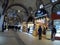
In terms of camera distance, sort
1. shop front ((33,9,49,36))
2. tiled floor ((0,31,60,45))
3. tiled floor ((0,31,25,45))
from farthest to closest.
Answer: shop front ((33,9,49,36)) < tiled floor ((0,31,60,45)) < tiled floor ((0,31,25,45))

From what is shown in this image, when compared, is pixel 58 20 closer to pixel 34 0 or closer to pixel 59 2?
pixel 59 2

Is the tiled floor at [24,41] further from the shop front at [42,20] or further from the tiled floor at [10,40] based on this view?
the shop front at [42,20]

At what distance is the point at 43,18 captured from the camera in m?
33.2

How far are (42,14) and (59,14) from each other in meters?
8.36

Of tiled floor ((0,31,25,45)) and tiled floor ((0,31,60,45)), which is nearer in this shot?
tiled floor ((0,31,25,45))

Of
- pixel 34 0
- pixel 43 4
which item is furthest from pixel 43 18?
pixel 34 0

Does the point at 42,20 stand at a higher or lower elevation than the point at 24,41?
higher

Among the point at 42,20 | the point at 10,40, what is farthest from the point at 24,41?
the point at 42,20

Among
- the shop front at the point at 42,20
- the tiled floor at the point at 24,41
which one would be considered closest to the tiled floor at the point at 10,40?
the tiled floor at the point at 24,41

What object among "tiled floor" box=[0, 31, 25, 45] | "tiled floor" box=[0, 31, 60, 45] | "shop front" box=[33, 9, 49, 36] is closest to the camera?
"tiled floor" box=[0, 31, 25, 45]

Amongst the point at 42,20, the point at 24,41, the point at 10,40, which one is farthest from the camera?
the point at 42,20

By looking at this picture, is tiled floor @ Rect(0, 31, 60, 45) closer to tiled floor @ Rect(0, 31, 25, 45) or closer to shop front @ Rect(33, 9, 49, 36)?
tiled floor @ Rect(0, 31, 25, 45)

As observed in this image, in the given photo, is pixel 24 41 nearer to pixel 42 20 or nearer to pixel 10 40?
pixel 10 40

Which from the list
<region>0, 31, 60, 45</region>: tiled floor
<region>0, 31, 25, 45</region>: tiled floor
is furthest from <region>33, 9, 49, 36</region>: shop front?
<region>0, 31, 60, 45</region>: tiled floor
